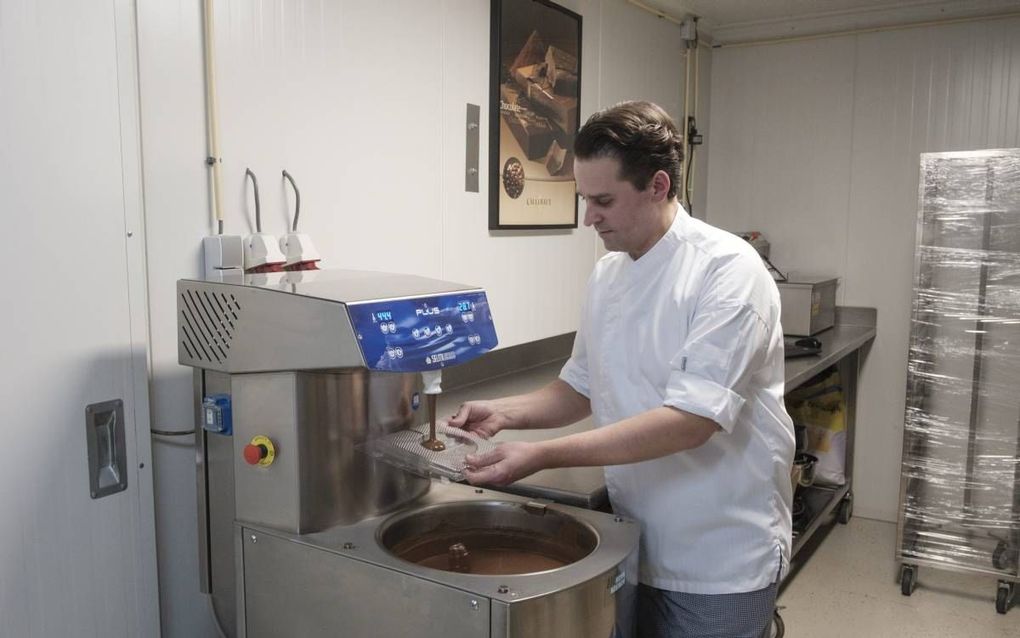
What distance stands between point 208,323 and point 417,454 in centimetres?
39

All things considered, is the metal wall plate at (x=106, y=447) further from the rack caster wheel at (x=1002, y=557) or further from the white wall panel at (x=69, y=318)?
the rack caster wheel at (x=1002, y=557)

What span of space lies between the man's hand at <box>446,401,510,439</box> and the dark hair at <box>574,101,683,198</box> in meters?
0.50

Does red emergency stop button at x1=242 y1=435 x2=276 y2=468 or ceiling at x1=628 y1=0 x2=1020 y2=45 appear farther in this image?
ceiling at x1=628 y1=0 x2=1020 y2=45

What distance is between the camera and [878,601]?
10.5ft

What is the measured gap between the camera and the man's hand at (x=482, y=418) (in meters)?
A: 1.59

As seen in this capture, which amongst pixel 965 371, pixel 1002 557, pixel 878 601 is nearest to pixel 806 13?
pixel 965 371

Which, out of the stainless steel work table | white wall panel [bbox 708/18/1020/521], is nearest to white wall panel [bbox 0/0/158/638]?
the stainless steel work table

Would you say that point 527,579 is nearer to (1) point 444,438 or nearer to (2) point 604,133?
(1) point 444,438

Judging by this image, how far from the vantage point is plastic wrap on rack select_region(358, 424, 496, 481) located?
4.39ft

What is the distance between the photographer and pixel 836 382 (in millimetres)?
3900

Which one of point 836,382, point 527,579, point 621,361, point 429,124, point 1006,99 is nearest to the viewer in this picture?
point 527,579

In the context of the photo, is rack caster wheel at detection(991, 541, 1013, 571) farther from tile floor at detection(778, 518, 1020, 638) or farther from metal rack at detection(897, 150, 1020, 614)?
tile floor at detection(778, 518, 1020, 638)

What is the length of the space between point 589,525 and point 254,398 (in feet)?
1.89

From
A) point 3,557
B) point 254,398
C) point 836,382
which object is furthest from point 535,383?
point 836,382
